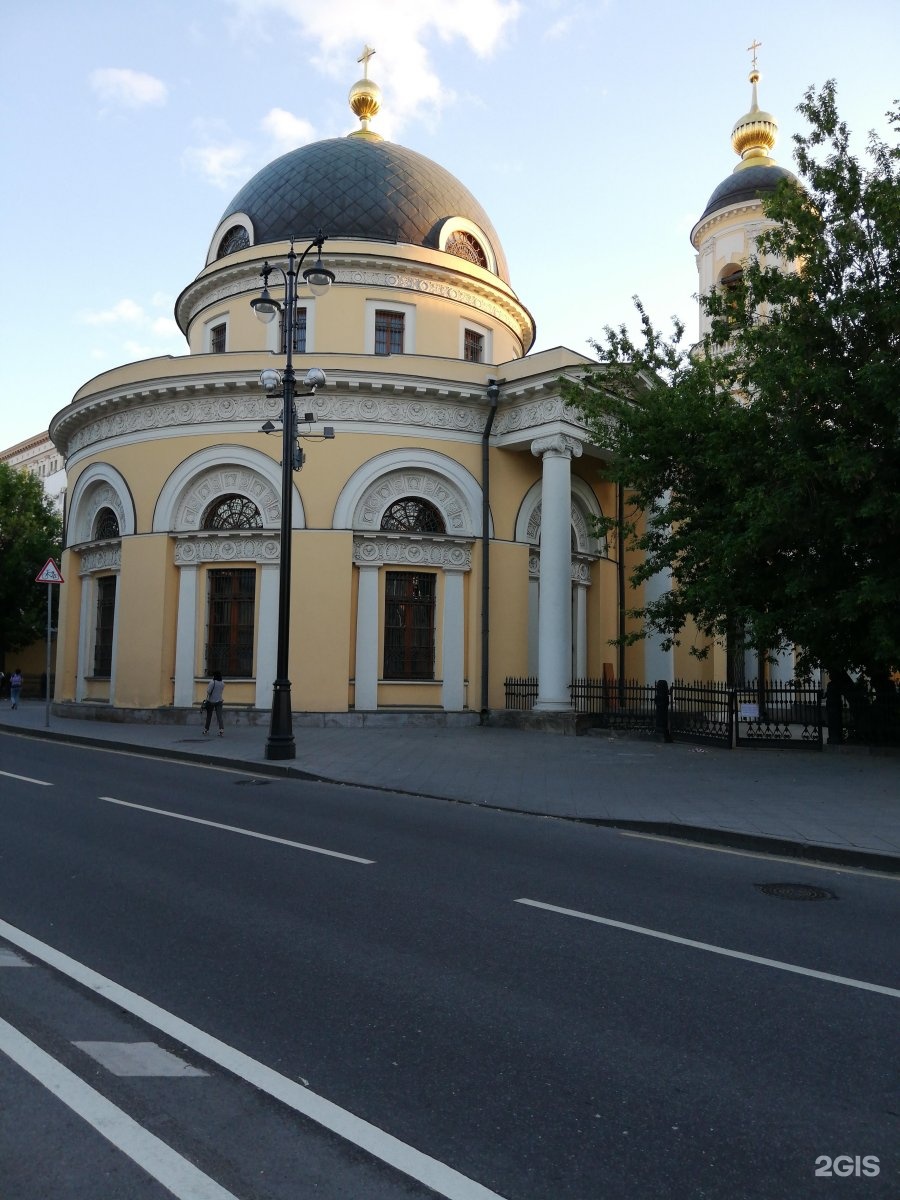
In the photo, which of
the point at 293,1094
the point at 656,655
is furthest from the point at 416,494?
the point at 293,1094

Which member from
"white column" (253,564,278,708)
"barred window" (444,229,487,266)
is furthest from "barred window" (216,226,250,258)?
"white column" (253,564,278,708)

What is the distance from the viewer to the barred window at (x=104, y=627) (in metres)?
24.9

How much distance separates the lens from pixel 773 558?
51.9 ft

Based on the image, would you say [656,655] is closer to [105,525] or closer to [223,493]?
[223,493]

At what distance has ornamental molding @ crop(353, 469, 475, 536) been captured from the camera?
74.1 feet

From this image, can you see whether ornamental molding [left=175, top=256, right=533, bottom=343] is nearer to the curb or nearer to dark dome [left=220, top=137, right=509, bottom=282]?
dark dome [left=220, top=137, right=509, bottom=282]

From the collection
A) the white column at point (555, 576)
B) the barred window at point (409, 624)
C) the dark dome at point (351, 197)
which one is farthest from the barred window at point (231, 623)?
the dark dome at point (351, 197)

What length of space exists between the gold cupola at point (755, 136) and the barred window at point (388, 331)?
14.5 metres

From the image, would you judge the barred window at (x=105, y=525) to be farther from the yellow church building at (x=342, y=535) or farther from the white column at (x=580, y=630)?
the white column at (x=580, y=630)

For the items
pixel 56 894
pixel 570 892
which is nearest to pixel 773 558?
pixel 570 892

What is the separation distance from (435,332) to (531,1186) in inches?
1003

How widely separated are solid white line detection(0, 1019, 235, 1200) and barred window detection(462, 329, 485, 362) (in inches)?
998

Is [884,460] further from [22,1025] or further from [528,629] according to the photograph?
[22,1025]

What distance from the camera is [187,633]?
74.8 feet
